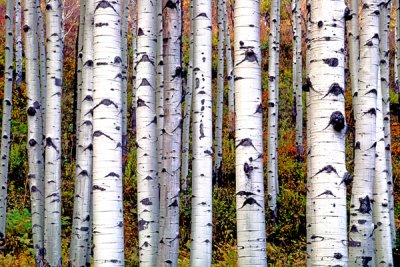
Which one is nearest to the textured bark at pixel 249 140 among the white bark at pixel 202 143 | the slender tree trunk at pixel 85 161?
the white bark at pixel 202 143

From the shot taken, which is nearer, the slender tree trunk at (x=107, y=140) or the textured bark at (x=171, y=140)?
the slender tree trunk at (x=107, y=140)

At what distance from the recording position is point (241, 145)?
359 cm

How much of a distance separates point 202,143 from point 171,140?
618 millimetres

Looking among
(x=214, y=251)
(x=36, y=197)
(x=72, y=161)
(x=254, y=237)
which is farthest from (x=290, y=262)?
(x=72, y=161)

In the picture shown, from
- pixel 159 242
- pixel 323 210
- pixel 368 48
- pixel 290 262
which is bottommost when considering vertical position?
pixel 290 262

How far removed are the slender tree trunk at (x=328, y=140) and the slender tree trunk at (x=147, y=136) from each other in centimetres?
171

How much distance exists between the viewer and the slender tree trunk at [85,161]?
5195 millimetres

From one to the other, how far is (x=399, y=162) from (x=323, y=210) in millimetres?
11894

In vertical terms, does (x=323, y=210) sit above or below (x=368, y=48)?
below

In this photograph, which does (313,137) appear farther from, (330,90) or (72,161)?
(72,161)

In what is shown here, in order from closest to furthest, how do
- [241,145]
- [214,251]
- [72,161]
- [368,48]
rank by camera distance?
[241,145]
[368,48]
[214,251]
[72,161]

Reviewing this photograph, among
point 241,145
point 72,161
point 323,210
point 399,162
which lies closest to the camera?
point 323,210

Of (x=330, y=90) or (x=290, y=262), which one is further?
(x=290, y=262)

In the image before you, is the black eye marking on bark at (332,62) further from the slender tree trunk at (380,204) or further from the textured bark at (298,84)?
the textured bark at (298,84)
